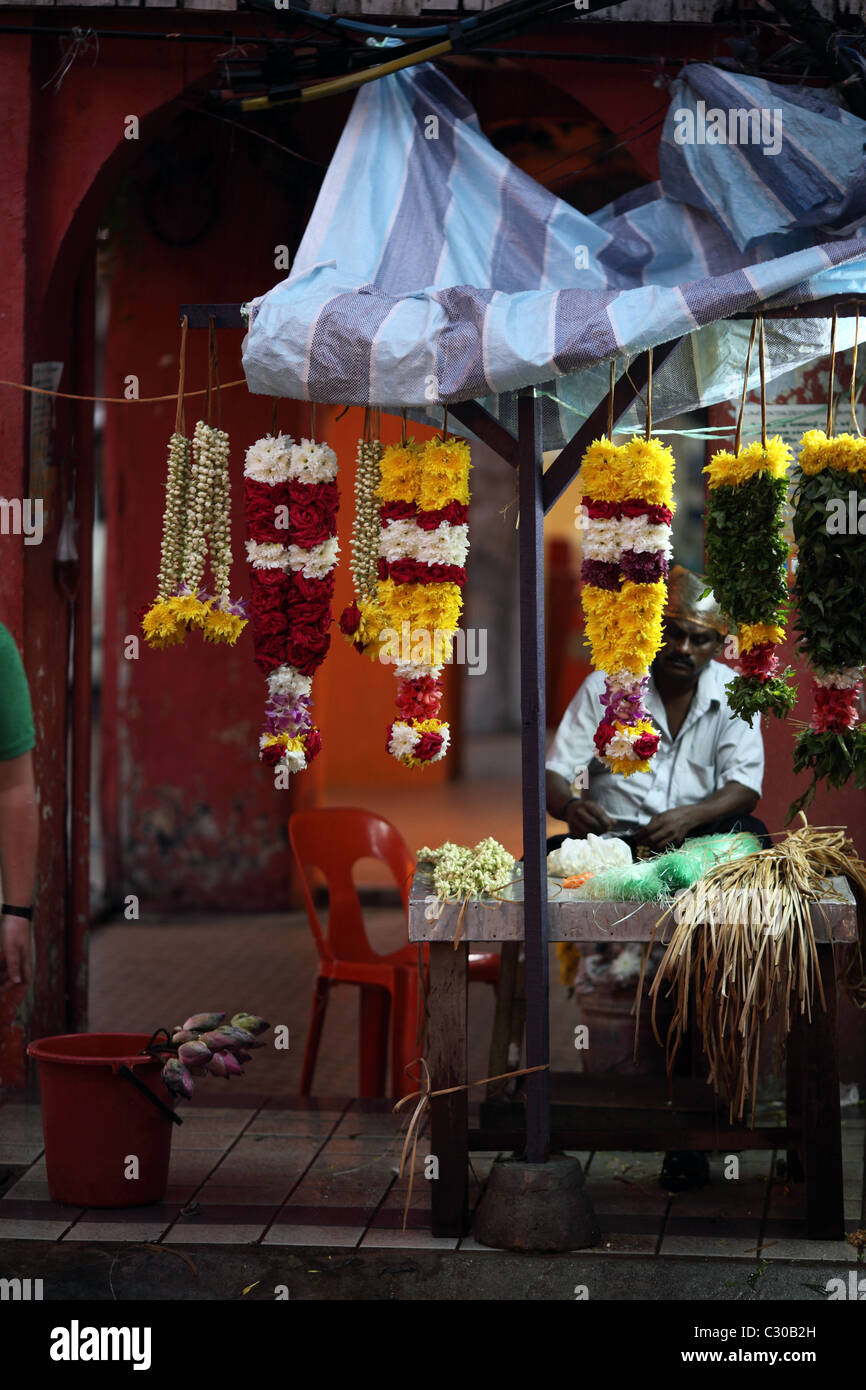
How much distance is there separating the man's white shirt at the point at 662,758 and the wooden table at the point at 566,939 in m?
1.04

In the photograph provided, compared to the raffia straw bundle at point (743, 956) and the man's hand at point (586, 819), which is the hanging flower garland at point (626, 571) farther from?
the man's hand at point (586, 819)

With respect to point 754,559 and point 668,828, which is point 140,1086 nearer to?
point 668,828

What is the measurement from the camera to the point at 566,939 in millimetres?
4941

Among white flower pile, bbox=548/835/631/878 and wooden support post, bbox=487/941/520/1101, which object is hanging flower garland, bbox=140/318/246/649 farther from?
wooden support post, bbox=487/941/520/1101

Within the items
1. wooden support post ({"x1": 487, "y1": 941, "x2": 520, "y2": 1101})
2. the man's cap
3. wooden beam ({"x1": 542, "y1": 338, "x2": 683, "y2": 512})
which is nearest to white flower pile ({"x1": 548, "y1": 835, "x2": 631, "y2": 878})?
wooden support post ({"x1": 487, "y1": 941, "x2": 520, "y2": 1101})

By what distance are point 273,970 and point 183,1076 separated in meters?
4.51

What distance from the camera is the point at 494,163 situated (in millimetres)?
5402

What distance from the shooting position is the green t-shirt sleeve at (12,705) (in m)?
4.48

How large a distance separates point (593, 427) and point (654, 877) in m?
1.39

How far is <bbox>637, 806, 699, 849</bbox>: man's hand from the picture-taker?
5707 mm

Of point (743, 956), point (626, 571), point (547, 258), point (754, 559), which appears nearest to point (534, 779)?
point (626, 571)

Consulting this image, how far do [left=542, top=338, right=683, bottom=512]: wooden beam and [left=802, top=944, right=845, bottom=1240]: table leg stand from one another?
161cm
